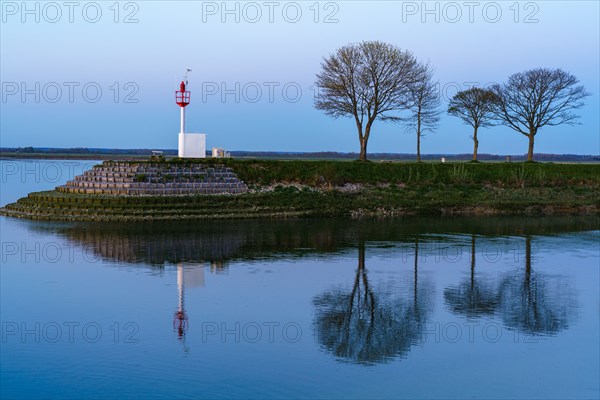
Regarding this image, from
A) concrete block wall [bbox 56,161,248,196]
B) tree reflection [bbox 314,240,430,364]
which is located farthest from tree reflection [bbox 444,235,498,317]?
concrete block wall [bbox 56,161,248,196]

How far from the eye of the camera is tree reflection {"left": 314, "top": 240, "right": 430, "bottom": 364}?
15547 millimetres

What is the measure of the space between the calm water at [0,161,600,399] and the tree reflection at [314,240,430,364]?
55mm

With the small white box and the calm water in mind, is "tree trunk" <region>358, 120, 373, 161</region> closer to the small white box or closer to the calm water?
the small white box

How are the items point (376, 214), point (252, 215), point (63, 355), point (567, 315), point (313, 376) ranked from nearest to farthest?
point (313, 376) → point (63, 355) → point (567, 315) → point (252, 215) → point (376, 214)

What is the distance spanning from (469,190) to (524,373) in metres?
37.6

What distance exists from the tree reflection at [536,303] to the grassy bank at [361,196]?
64.5 ft

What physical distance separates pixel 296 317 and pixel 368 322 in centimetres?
177

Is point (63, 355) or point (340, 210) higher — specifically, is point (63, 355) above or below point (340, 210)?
below

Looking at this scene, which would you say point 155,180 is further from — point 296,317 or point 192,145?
point 296,317

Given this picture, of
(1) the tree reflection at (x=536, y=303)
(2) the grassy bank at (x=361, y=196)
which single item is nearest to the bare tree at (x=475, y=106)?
(2) the grassy bank at (x=361, y=196)

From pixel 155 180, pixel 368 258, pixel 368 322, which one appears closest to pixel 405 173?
pixel 155 180

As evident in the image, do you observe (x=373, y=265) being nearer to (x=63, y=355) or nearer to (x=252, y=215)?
(x=63, y=355)

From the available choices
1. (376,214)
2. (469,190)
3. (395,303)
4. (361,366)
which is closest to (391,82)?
(469,190)

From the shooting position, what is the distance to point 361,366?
14.5m
